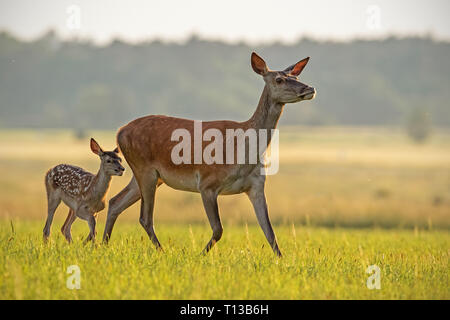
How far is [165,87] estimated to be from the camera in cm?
14538

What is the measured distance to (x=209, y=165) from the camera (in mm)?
8695

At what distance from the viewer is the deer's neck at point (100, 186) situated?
10227 mm

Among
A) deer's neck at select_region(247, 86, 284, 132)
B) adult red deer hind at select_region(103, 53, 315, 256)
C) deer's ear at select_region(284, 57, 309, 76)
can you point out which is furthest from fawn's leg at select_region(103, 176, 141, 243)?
deer's ear at select_region(284, 57, 309, 76)

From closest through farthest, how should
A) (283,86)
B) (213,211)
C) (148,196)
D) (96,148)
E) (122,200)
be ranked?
(283,86)
(213,211)
(148,196)
(122,200)
(96,148)

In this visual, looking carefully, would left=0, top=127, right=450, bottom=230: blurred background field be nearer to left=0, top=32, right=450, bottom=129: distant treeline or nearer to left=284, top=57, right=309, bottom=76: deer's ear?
left=284, top=57, right=309, bottom=76: deer's ear

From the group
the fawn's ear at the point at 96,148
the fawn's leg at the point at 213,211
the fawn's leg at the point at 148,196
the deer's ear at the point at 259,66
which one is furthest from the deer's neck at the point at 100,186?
the deer's ear at the point at 259,66

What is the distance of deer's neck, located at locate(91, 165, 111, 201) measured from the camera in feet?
33.6

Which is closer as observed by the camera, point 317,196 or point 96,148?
point 96,148

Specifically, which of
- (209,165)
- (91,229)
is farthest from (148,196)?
(209,165)

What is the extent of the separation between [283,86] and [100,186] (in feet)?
11.2

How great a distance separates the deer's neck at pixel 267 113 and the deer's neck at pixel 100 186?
8.86 feet

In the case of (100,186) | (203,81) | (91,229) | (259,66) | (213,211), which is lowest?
(91,229)

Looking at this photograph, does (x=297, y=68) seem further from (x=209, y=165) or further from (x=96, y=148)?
(x=96, y=148)
